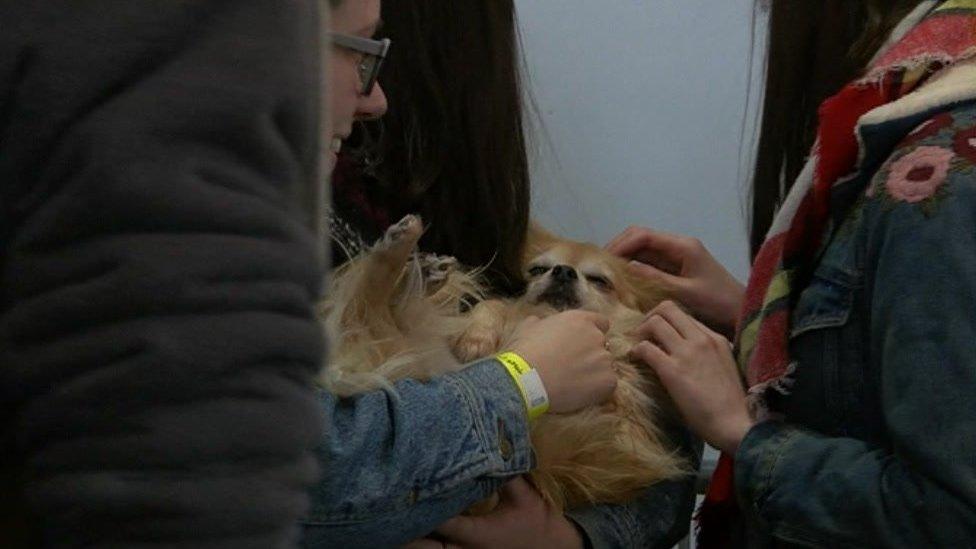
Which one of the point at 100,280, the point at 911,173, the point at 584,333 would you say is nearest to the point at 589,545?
the point at 584,333

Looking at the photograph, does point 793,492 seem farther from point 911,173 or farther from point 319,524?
point 319,524

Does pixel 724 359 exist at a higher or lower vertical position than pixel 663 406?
higher

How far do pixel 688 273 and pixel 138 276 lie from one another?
1373 millimetres

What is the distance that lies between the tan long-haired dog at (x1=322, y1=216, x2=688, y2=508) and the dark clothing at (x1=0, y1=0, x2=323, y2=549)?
719 mm

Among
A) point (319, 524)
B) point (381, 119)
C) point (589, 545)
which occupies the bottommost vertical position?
point (589, 545)

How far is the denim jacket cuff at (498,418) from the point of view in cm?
104

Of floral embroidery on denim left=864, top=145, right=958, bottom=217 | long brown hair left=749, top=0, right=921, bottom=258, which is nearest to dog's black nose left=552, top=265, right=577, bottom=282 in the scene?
long brown hair left=749, top=0, right=921, bottom=258

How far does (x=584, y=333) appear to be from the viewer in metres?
1.25

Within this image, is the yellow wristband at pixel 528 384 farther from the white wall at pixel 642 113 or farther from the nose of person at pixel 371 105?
the white wall at pixel 642 113

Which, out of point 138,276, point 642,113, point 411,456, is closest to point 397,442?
point 411,456

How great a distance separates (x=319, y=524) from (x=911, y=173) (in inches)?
23.0

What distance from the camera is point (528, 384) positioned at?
1114 millimetres

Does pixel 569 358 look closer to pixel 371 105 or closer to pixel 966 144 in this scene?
pixel 371 105

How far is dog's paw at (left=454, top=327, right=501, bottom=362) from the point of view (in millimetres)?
1423
